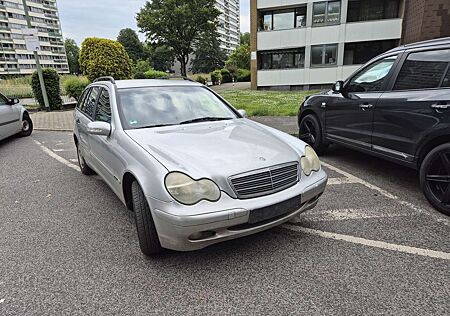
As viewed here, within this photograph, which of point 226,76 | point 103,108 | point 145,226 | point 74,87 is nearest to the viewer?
point 145,226

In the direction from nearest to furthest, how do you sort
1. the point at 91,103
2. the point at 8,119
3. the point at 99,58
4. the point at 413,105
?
1. the point at 413,105
2. the point at 91,103
3. the point at 8,119
4. the point at 99,58

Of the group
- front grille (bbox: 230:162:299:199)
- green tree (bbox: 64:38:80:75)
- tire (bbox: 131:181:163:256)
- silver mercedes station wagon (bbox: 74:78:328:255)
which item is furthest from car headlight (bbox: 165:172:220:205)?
green tree (bbox: 64:38:80:75)

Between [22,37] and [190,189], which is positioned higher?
[22,37]

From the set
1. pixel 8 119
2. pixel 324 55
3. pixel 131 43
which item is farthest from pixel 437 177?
pixel 131 43

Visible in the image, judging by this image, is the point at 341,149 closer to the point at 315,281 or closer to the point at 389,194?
the point at 389,194

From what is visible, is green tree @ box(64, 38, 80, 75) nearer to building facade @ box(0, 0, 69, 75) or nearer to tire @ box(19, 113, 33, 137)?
building facade @ box(0, 0, 69, 75)

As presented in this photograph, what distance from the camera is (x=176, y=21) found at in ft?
111

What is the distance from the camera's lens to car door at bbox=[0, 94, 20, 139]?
7264 millimetres

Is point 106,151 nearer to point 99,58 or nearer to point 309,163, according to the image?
point 309,163

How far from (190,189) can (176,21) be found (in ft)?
117

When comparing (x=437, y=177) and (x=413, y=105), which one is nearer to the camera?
(x=437, y=177)

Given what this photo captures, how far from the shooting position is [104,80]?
4156 millimetres

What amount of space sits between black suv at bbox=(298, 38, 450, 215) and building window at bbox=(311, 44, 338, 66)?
661 inches

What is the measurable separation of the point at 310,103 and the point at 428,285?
3.83 metres
